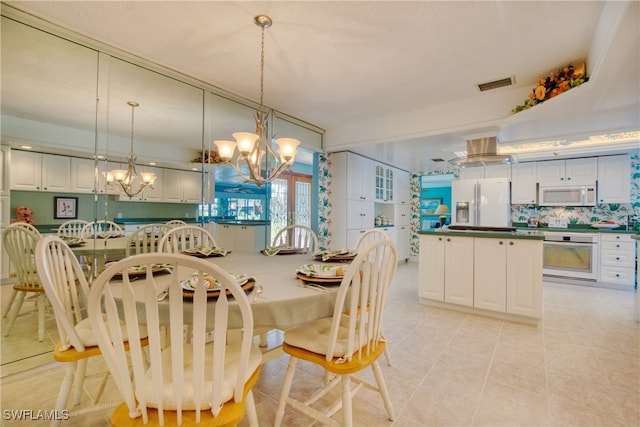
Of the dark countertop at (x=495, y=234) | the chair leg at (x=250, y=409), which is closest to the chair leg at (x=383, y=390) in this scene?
the chair leg at (x=250, y=409)

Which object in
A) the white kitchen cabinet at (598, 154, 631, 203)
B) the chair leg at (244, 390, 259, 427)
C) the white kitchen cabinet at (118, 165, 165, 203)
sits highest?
the white kitchen cabinet at (598, 154, 631, 203)

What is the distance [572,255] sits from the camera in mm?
4516

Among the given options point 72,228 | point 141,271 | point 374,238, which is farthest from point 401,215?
point 141,271

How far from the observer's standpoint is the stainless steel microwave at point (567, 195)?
182 inches

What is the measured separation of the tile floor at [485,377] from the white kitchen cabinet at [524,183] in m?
2.52

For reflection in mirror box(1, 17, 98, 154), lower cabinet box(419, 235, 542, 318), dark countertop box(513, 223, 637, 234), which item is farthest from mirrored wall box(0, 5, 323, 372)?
dark countertop box(513, 223, 637, 234)

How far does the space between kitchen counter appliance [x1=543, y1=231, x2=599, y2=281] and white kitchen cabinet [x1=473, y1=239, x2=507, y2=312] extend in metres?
2.13

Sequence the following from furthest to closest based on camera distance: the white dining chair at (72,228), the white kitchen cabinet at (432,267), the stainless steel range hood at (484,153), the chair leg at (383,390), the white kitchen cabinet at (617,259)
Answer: the white kitchen cabinet at (617,259) < the stainless steel range hood at (484,153) < the white kitchen cabinet at (432,267) < the white dining chair at (72,228) < the chair leg at (383,390)

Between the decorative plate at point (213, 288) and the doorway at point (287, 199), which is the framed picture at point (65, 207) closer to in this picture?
the decorative plate at point (213, 288)

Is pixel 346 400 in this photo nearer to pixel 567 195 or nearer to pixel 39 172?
pixel 39 172

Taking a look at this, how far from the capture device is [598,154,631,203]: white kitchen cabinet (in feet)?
14.5

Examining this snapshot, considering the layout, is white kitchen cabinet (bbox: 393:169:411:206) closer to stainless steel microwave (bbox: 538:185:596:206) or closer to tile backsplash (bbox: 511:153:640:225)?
tile backsplash (bbox: 511:153:640:225)

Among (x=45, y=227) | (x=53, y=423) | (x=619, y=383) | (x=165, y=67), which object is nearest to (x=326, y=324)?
(x=53, y=423)

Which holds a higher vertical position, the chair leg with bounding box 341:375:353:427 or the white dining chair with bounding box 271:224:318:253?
the white dining chair with bounding box 271:224:318:253
